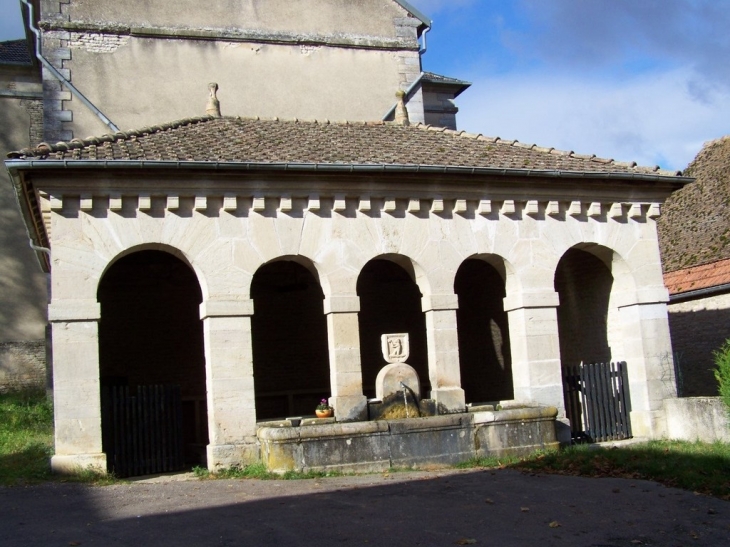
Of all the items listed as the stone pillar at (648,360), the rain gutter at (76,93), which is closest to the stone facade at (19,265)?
the rain gutter at (76,93)

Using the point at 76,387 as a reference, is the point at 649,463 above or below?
below

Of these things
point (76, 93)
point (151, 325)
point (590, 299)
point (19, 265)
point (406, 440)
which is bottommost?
point (406, 440)

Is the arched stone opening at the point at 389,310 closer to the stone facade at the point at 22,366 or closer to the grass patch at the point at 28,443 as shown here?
the grass patch at the point at 28,443

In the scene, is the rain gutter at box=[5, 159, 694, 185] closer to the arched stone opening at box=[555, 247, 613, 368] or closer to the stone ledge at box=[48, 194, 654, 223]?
the stone ledge at box=[48, 194, 654, 223]

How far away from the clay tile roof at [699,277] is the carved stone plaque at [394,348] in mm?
8018

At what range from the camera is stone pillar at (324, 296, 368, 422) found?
1109 centimetres

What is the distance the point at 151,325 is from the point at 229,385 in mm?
4804

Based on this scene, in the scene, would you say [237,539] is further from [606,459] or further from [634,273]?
[634,273]

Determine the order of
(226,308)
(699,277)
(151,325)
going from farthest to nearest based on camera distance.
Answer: (699,277) < (151,325) < (226,308)

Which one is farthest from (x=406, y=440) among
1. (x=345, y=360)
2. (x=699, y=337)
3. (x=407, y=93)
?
(x=407, y=93)

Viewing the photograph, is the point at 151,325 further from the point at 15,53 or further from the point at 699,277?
the point at 699,277

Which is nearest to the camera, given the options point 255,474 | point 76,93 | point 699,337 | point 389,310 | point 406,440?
point 255,474

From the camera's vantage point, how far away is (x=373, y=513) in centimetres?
763

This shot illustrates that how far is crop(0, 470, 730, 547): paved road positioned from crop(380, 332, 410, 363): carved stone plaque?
2.29 m
